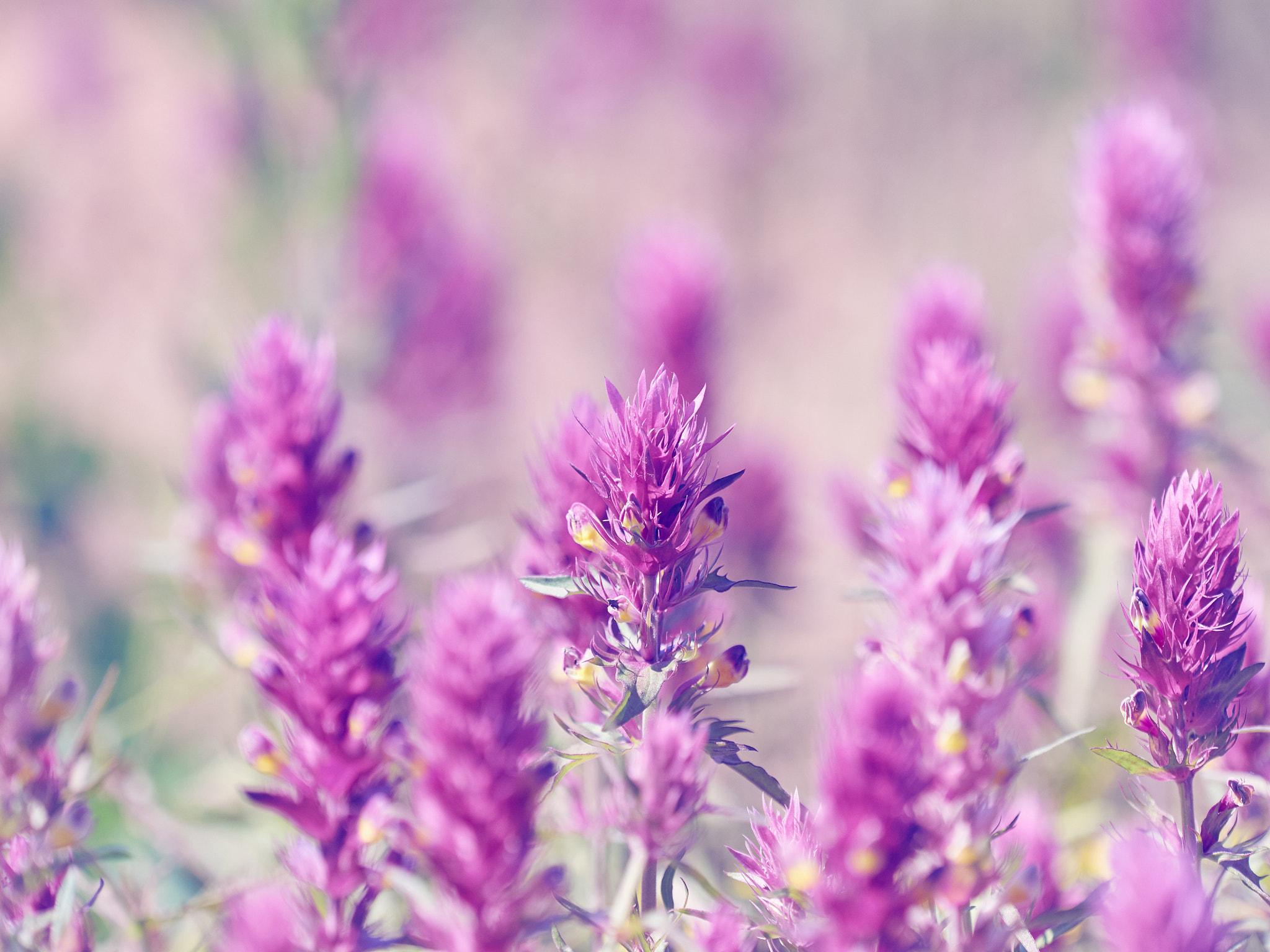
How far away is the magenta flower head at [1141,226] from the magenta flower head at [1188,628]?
74 cm

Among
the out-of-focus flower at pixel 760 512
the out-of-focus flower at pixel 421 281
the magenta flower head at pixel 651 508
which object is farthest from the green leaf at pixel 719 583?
the out-of-focus flower at pixel 421 281

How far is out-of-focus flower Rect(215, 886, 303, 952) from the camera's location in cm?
105

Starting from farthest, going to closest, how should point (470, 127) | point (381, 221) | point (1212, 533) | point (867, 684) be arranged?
1. point (470, 127)
2. point (381, 221)
3. point (1212, 533)
4. point (867, 684)

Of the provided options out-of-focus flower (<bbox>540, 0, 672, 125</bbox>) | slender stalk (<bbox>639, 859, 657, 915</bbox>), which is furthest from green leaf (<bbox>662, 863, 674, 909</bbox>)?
out-of-focus flower (<bbox>540, 0, 672, 125</bbox>)

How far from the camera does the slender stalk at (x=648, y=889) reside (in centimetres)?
95

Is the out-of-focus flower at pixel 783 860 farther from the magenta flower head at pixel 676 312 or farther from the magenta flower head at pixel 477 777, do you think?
the magenta flower head at pixel 676 312

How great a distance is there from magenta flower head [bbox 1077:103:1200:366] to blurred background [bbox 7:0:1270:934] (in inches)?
4.2

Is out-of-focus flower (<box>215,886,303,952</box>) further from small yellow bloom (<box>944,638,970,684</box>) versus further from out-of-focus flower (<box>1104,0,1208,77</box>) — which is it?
out-of-focus flower (<box>1104,0,1208,77</box>)

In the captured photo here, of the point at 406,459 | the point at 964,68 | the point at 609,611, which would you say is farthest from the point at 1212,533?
the point at 964,68

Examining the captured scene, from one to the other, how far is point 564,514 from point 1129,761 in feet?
1.84

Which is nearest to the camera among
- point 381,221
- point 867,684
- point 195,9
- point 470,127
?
point 867,684

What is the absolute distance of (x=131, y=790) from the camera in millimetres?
1578

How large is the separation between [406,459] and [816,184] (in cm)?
298

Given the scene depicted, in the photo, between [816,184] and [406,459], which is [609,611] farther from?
[816,184]
